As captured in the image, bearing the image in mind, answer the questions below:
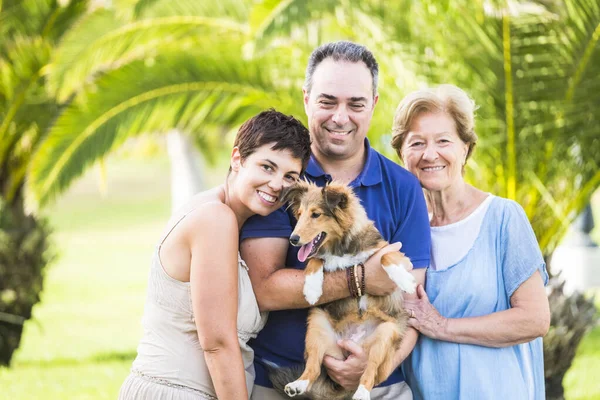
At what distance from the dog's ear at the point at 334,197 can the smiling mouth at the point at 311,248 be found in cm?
17

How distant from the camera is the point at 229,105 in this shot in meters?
8.79

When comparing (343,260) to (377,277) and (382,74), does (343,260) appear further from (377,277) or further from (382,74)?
(382,74)

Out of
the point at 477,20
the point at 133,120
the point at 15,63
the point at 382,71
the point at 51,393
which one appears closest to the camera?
the point at 477,20

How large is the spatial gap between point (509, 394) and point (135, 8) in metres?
6.64

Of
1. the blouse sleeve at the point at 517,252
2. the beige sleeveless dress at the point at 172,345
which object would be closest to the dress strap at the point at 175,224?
the beige sleeveless dress at the point at 172,345

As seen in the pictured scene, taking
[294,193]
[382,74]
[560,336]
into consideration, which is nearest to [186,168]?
[382,74]

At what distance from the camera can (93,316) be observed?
48.8ft

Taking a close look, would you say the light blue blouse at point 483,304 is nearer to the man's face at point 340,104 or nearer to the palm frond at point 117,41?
the man's face at point 340,104

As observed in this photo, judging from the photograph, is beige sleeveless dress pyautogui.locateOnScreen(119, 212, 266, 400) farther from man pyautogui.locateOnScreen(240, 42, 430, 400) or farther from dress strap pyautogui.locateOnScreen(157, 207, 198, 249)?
man pyautogui.locateOnScreen(240, 42, 430, 400)

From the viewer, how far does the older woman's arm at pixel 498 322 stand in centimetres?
371

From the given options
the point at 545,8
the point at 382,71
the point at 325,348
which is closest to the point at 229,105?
the point at 382,71

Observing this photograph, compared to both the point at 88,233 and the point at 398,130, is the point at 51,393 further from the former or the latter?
the point at 88,233

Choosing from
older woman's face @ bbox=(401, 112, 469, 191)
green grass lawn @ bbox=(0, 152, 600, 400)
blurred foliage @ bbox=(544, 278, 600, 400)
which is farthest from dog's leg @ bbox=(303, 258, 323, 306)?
green grass lawn @ bbox=(0, 152, 600, 400)

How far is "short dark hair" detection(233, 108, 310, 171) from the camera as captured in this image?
11.4 feet
